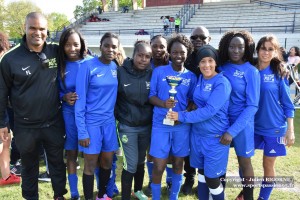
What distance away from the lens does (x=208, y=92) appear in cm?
297

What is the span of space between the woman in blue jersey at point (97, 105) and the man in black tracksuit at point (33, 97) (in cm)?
38

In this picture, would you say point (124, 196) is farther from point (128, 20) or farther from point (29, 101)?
point (128, 20)

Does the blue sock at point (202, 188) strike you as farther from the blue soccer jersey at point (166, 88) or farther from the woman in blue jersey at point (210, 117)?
the blue soccer jersey at point (166, 88)

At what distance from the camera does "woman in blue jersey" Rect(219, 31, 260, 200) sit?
2971 millimetres

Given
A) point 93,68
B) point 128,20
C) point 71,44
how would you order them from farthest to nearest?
point 128,20, point 71,44, point 93,68

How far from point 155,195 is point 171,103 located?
1236 millimetres

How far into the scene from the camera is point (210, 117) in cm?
295

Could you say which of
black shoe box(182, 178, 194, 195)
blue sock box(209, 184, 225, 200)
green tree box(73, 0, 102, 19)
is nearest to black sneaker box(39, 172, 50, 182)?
black shoe box(182, 178, 194, 195)

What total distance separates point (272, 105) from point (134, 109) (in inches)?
65.8

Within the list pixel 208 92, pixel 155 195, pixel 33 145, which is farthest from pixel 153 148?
pixel 33 145

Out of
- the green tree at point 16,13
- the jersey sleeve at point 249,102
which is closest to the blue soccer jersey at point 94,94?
the jersey sleeve at point 249,102

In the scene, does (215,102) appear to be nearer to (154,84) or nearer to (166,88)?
(166,88)

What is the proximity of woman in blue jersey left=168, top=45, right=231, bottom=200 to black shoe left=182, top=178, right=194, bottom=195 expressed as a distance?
911 millimetres

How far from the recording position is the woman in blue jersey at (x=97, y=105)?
314cm
